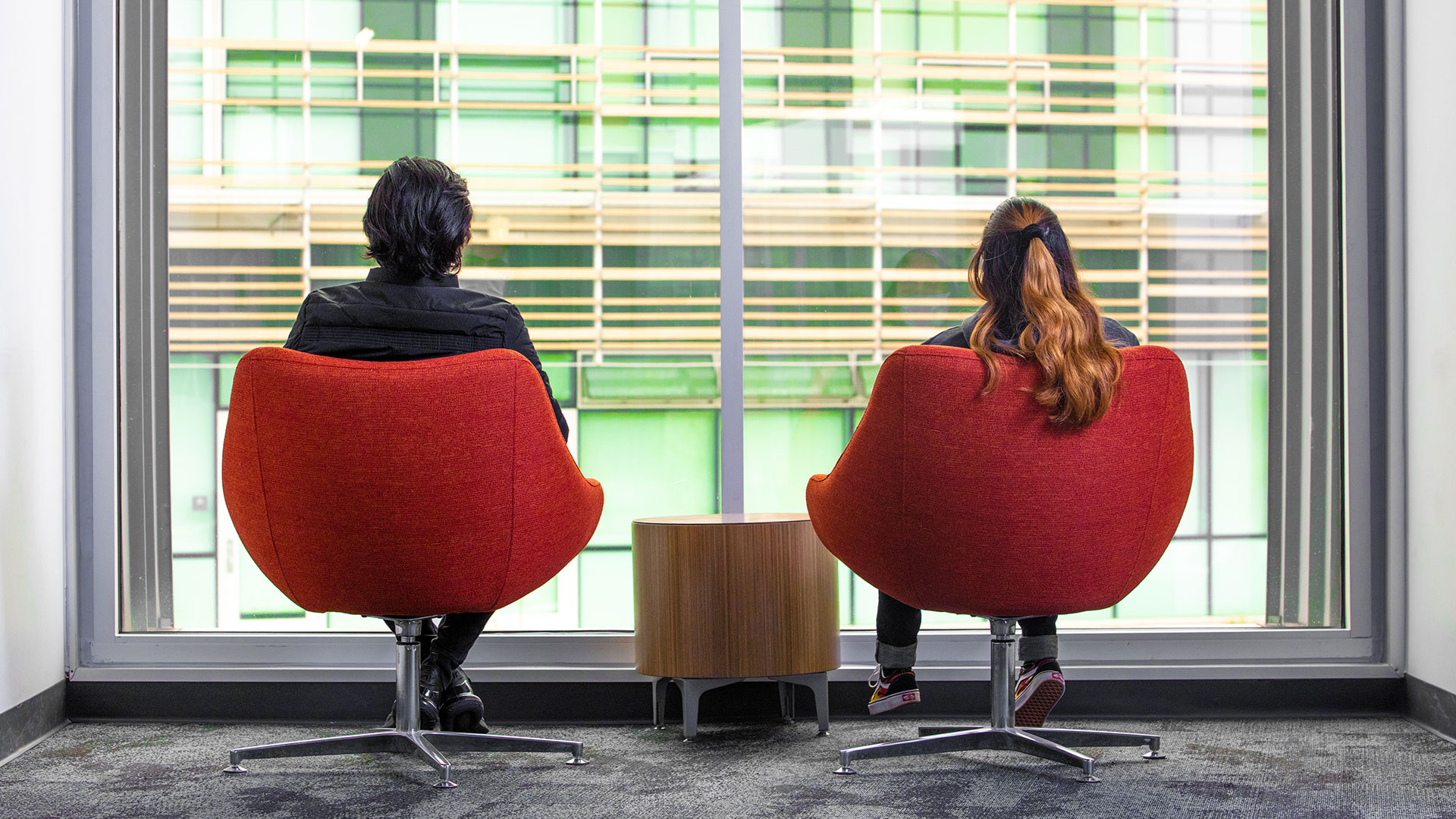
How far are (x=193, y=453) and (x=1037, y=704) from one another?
91.5 inches

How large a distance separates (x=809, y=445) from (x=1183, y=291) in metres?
1.15

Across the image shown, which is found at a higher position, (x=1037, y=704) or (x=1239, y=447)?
(x=1239, y=447)

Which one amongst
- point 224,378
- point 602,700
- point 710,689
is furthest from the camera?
point 224,378

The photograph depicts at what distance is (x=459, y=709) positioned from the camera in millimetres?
2361

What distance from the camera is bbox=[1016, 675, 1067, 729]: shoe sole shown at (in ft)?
7.43

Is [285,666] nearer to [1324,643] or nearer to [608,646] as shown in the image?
[608,646]

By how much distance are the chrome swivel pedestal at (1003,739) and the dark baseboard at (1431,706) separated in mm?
937

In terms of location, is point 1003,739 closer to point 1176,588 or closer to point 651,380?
point 1176,588

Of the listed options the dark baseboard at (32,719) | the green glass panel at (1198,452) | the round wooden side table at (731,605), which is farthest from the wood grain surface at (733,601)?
the dark baseboard at (32,719)

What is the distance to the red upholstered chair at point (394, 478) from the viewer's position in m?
1.93

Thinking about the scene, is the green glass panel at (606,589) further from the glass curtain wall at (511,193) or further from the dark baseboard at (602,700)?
the dark baseboard at (602,700)

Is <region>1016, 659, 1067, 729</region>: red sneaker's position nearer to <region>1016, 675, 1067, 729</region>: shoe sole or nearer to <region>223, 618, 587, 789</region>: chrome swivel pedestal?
<region>1016, 675, 1067, 729</region>: shoe sole

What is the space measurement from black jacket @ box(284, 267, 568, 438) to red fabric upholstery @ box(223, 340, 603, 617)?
113 millimetres

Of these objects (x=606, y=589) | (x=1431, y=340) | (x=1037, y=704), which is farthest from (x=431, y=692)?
(x=1431, y=340)
